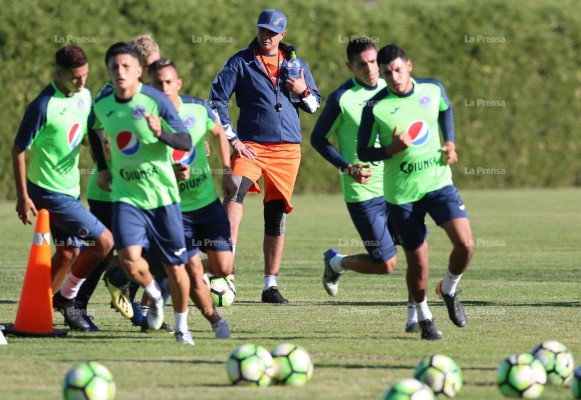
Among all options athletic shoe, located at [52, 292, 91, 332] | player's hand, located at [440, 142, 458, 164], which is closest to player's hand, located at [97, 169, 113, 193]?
athletic shoe, located at [52, 292, 91, 332]

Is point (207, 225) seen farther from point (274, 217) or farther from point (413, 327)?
point (274, 217)

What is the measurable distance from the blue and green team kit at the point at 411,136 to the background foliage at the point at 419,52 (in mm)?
14929

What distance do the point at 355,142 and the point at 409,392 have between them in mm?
4507

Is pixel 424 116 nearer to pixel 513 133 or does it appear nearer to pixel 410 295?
pixel 410 295

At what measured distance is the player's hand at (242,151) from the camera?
41.3 ft

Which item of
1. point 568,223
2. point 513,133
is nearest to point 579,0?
point 513,133

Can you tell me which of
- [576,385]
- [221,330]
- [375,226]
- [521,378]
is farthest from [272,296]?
[576,385]

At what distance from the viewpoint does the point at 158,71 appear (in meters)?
9.40

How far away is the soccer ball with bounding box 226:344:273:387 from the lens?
24.3ft

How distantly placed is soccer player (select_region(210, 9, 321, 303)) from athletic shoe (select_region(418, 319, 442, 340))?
3281 millimetres

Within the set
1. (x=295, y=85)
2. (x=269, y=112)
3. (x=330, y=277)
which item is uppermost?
(x=295, y=85)

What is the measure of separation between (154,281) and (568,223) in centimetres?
1338

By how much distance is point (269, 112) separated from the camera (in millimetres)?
12797

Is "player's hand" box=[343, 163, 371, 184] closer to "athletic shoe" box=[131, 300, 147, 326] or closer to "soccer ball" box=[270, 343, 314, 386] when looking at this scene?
"athletic shoe" box=[131, 300, 147, 326]
